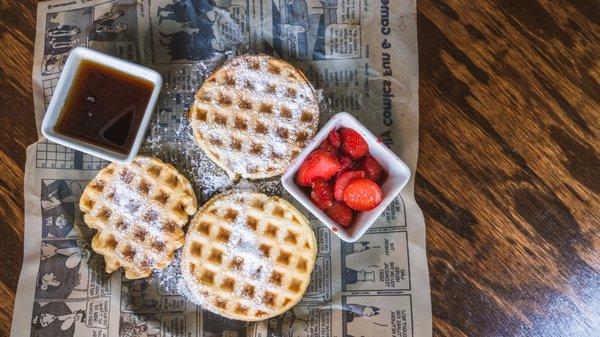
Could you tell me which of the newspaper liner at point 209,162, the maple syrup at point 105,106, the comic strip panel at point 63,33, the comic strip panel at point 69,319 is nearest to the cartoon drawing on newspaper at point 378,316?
the newspaper liner at point 209,162

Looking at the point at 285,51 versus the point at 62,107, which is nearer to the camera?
the point at 62,107

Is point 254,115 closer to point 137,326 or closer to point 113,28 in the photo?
point 113,28

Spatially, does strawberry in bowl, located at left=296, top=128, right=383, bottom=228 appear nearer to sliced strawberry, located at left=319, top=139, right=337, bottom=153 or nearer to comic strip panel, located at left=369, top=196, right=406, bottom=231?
sliced strawberry, located at left=319, top=139, right=337, bottom=153

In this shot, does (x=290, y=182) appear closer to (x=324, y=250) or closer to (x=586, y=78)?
(x=324, y=250)

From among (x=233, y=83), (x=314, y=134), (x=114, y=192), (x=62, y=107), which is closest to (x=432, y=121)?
(x=314, y=134)

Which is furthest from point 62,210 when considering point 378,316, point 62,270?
point 378,316

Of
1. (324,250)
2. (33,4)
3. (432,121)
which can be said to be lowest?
(324,250)

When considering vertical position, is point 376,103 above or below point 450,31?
below

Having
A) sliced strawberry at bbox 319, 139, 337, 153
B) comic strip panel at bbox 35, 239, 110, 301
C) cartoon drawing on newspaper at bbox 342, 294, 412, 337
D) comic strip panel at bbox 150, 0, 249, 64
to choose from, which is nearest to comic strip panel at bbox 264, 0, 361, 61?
comic strip panel at bbox 150, 0, 249, 64
